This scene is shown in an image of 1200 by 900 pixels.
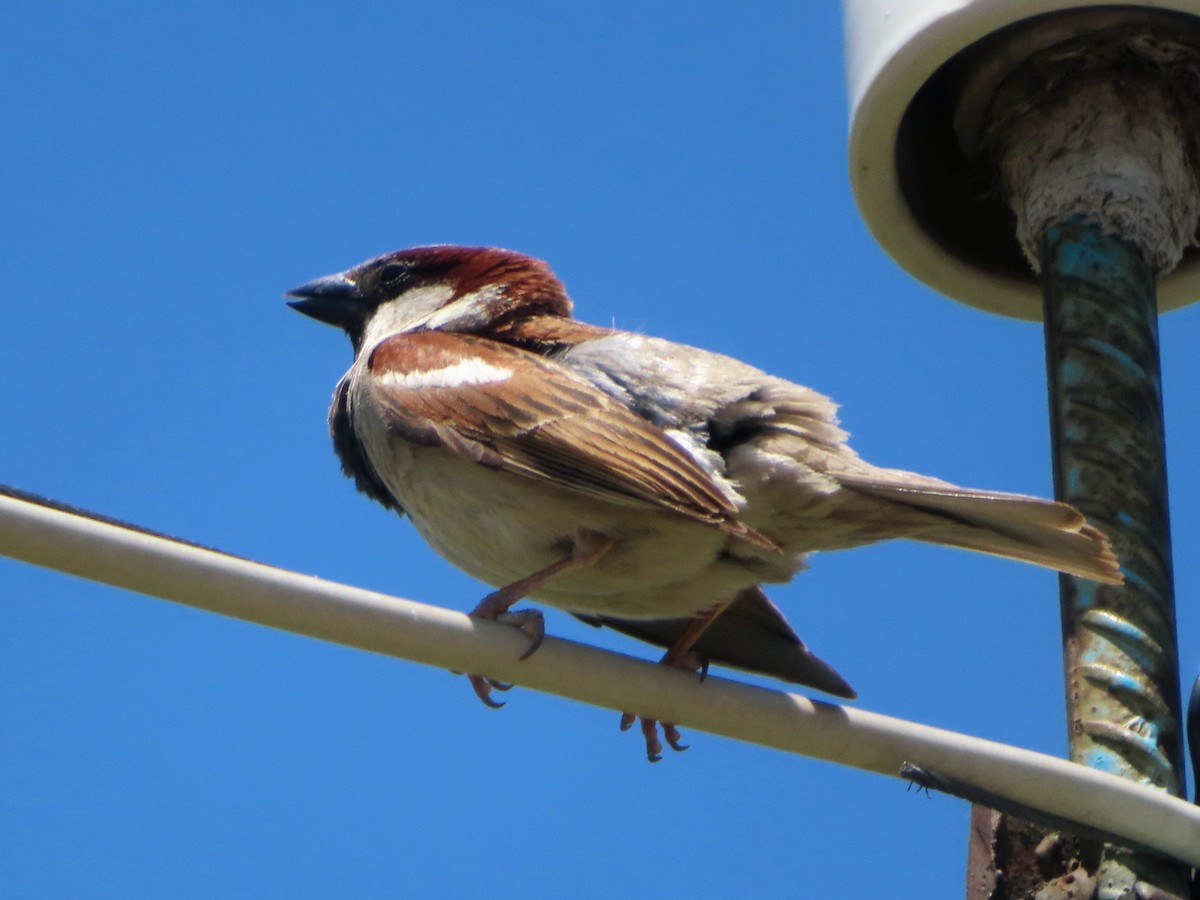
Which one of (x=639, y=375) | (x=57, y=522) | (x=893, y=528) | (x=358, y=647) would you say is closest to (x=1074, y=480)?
(x=893, y=528)

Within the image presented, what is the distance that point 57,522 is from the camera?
7.96 feet

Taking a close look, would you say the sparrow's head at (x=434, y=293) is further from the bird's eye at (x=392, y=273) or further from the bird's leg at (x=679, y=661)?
→ the bird's leg at (x=679, y=661)

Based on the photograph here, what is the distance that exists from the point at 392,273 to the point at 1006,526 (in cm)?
238

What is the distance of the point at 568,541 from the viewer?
402 cm

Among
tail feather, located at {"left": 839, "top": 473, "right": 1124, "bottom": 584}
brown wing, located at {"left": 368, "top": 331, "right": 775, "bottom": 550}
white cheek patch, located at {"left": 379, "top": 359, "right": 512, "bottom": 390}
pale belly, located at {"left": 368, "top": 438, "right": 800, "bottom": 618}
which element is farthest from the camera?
white cheek patch, located at {"left": 379, "top": 359, "right": 512, "bottom": 390}

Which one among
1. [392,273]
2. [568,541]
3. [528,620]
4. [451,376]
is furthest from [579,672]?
[392,273]

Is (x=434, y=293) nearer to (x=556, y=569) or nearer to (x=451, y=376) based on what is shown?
(x=451, y=376)

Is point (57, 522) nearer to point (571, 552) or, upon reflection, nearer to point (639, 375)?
point (571, 552)

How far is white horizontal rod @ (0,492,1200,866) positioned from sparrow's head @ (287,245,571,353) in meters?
2.14

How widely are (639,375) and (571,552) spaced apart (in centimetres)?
52

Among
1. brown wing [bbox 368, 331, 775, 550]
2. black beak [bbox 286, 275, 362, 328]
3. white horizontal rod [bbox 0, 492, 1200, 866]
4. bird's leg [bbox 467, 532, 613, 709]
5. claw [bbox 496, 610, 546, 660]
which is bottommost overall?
white horizontal rod [bbox 0, 492, 1200, 866]

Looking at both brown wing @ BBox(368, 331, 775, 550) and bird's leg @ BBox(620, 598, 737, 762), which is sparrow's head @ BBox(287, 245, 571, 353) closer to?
brown wing @ BBox(368, 331, 775, 550)

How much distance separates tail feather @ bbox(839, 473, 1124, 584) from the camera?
3359mm

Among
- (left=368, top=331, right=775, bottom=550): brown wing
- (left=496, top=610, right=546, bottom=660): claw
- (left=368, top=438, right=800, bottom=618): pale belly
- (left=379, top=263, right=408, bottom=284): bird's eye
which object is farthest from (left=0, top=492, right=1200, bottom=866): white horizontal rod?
(left=379, top=263, right=408, bottom=284): bird's eye
